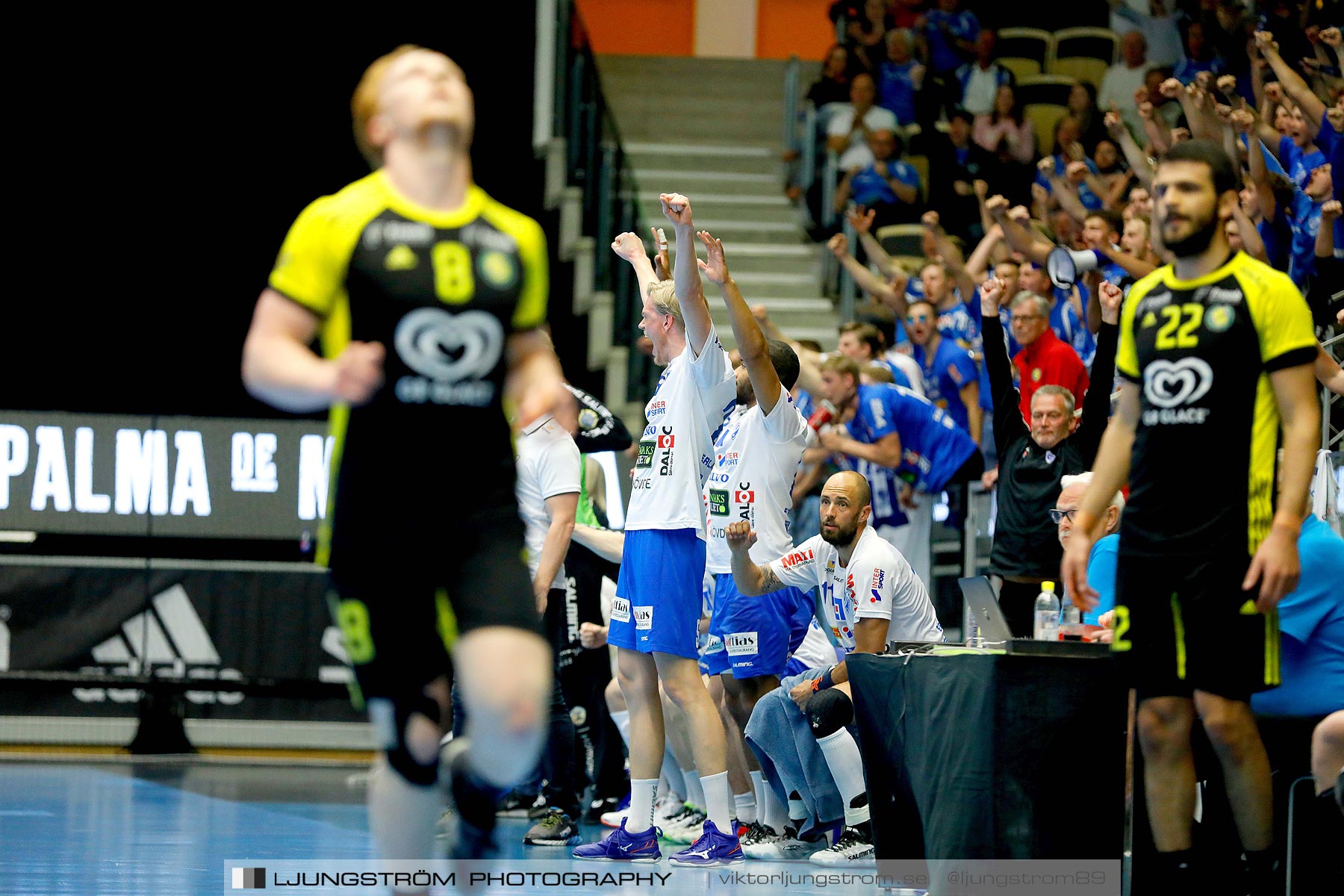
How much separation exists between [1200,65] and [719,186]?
449 cm

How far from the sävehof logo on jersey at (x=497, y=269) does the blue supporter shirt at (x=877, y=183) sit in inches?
404

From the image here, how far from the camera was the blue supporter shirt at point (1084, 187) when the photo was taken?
452 inches

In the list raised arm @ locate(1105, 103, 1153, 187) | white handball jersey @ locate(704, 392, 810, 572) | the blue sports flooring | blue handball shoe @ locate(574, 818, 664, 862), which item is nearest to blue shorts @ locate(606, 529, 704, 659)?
white handball jersey @ locate(704, 392, 810, 572)

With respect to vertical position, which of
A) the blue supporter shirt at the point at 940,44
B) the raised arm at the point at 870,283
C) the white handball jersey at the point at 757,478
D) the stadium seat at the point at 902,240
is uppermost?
the blue supporter shirt at the point at 940,44

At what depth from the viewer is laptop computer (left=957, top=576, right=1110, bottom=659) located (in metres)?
4.76

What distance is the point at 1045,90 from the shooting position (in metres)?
14.5

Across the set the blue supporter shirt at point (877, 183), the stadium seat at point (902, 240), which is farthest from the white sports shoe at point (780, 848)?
the blue supporter shirt at point (877, 183)

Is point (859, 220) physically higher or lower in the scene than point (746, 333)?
higher

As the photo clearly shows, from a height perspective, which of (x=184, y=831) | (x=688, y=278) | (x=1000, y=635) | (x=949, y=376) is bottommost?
(x=184, y=831)

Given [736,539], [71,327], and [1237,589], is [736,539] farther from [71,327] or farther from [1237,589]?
[71,327]

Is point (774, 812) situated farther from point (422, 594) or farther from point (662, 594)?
point (422, 594)

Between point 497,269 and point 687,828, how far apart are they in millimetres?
4316

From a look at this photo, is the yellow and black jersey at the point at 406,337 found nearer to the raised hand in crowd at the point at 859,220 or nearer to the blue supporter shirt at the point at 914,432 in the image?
the blue supporter shirt at the point at 914,432

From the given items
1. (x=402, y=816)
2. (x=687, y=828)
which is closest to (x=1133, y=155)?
(x=687, y=828)
